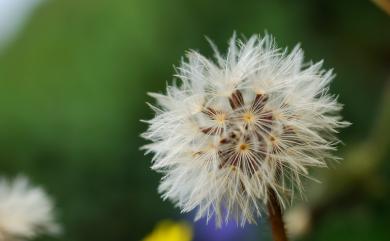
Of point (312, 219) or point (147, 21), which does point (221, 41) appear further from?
point (312, 219)

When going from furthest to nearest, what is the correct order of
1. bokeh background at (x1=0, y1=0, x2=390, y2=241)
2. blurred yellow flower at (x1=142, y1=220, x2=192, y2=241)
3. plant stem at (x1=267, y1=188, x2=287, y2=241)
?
bokeh background at (x1=0, y1=0, x2=390, y2=241)
blurred yellow flower at (x1=142, y1=220, x2=192, y2=241)
plant stem at (x1=267, y1=188, x2=287, y2=241)

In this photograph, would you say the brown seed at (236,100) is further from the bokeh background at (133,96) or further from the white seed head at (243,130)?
the bokeh background at (133,96)

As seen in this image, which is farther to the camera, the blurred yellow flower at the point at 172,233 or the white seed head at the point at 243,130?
the blurred yellow flower at the point at 172,233

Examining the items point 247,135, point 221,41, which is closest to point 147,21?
point 221,41

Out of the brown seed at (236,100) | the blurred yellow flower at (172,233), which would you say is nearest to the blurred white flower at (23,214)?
the blurred yellow flower at (172,233)

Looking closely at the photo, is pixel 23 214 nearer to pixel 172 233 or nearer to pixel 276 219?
pixel 172 233

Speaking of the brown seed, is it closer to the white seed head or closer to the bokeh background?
the white seed head

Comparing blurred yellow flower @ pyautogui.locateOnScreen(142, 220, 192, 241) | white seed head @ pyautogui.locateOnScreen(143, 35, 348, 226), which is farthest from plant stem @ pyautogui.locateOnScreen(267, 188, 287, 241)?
blurred yellow flower @ pyautogui.locateOnScreen(142, 220, 192, 241)
